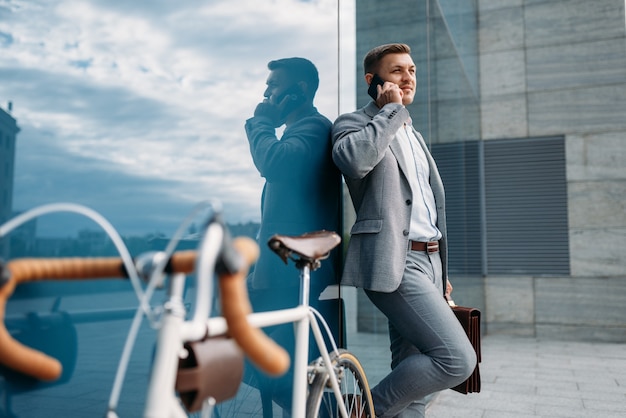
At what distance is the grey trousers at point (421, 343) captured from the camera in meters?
2.34

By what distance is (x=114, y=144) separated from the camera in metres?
1.40

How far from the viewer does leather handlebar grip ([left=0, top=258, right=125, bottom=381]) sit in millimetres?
794

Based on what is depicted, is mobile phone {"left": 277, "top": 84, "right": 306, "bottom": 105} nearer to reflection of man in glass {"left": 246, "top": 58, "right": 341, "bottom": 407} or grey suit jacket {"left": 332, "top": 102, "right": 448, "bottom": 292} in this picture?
reflection of man in glass {"left": 246, "top": 58, "right": 341, "bottom": 407}

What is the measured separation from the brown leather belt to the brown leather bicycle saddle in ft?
2.19

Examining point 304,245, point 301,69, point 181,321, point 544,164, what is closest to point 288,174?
point 301,69

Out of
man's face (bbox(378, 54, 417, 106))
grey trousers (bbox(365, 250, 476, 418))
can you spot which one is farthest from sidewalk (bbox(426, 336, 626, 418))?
man's face (bbox(378, 54, 417, 106))

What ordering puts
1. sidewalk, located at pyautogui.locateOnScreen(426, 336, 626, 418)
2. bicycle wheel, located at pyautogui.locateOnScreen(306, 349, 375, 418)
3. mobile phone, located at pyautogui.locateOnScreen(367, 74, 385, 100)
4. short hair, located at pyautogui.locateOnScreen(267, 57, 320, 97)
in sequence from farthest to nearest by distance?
sidewalk, located at pyautogui.locateOnScreen(426, 336, 626, 418), mobile phone, located at pyautogui.locateOnScreen(367, 74, 385, 100), short hair, located at pyautogui.locateOnScreen(267, 57, 320, 97), bicycle wheel, located at pyautogui.locateOnScreen(306, 349, 375, 418)

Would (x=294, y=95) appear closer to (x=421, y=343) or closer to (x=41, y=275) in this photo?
(x=421, y=343)

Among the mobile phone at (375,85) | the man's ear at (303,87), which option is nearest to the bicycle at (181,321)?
the man's ear at (303,87)

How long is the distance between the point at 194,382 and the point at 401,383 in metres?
1.51

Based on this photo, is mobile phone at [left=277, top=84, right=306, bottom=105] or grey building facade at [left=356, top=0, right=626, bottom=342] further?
grey building facade at [left=356, top=0, right=626, bottom=342]

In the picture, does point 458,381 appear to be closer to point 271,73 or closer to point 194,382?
point 271,73

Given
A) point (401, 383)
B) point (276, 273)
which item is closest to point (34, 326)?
point (276, 273)

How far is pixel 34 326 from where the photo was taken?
124 cm
